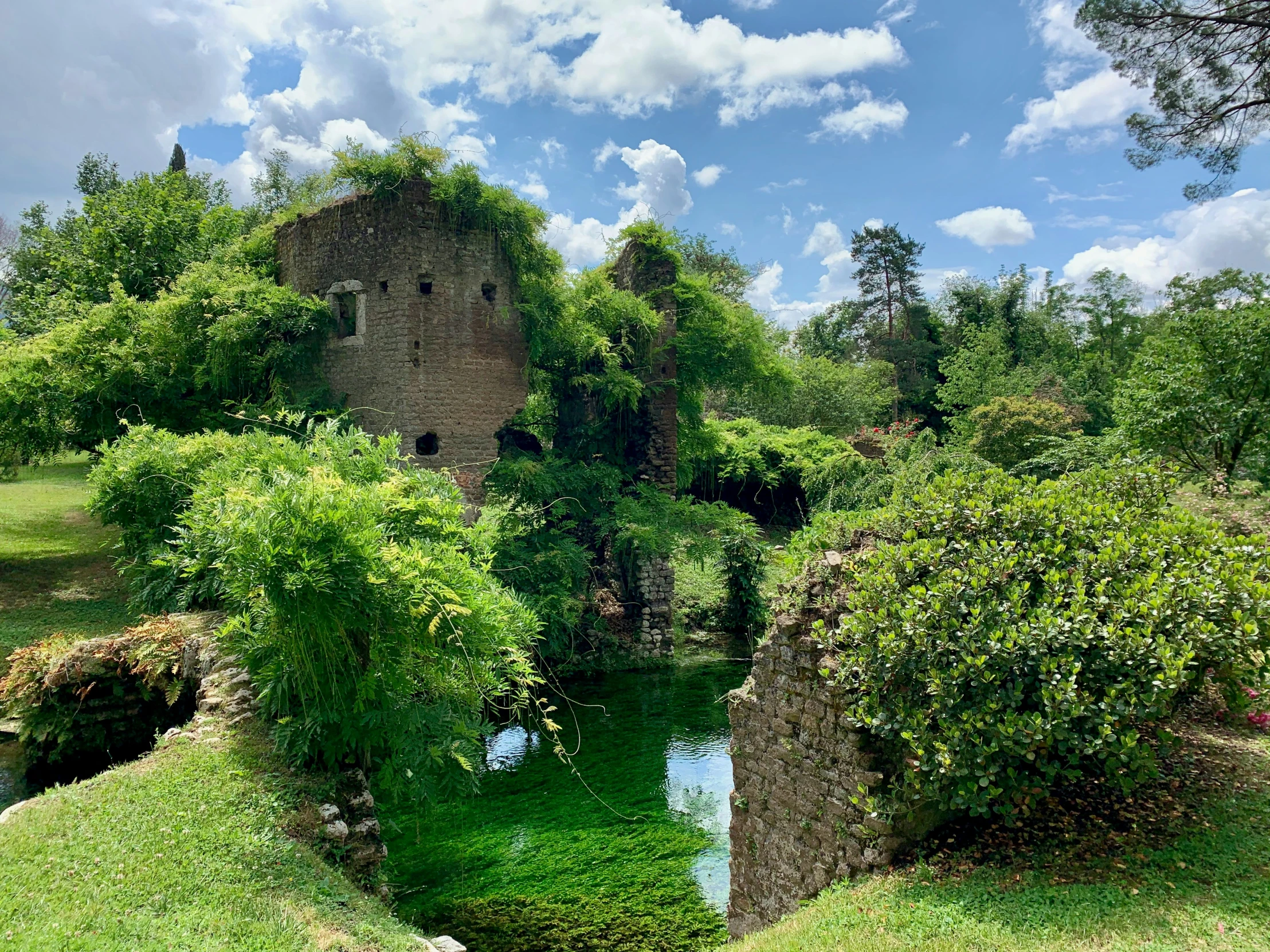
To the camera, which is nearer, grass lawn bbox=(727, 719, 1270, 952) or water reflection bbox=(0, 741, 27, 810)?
grass lawn bbox=(727, 719, 1270, 952)

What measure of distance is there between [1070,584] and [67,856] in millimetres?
6355

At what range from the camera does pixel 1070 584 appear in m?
4.72

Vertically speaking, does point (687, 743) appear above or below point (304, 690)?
below

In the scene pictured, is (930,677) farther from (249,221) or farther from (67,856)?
(249,221)

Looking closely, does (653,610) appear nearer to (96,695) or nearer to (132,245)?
(96,695)

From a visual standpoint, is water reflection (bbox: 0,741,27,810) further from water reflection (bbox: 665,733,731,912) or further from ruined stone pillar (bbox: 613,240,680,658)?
ruined stone pillar (bbox: 613,240,680,658)

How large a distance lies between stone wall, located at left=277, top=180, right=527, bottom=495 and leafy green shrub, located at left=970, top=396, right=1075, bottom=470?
16.1m

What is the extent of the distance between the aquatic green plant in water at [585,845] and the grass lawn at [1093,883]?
246 centimetres

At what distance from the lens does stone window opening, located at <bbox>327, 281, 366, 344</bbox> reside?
14688 mm

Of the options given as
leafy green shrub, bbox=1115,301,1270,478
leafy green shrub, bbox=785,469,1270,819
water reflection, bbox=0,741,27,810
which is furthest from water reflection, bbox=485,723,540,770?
leafy green shrub, bbox=1115,301,1270,478

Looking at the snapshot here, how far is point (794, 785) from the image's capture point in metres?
5.68

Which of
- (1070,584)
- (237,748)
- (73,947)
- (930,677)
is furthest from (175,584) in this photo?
(1070,584)

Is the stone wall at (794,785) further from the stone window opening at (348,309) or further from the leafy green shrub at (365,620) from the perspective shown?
the stone window opening at (348,309)

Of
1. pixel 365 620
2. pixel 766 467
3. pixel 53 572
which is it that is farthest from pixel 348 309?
pixel 766 467
